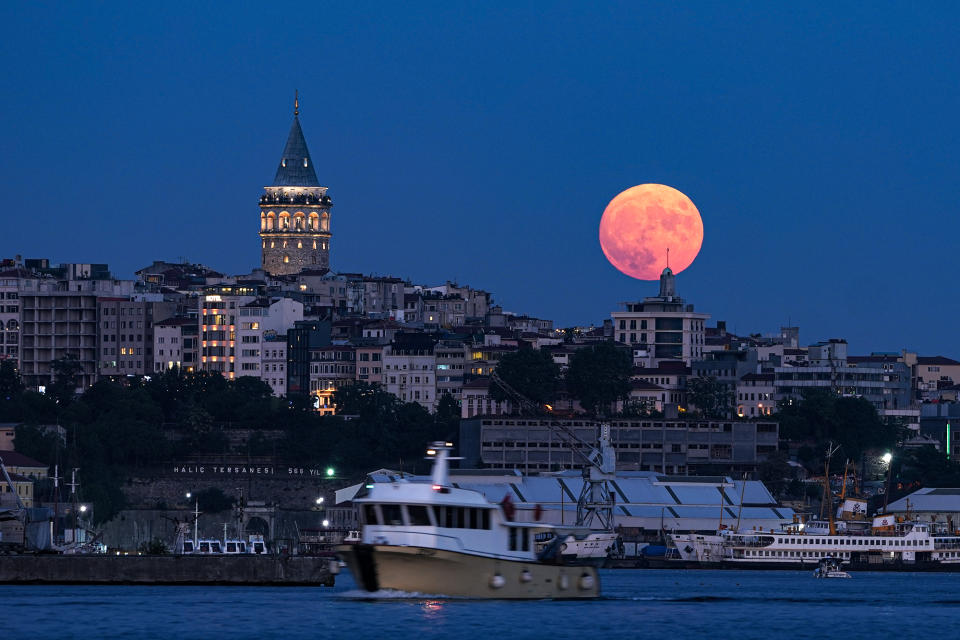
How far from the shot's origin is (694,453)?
655ft

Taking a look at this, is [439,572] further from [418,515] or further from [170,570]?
[170,570]

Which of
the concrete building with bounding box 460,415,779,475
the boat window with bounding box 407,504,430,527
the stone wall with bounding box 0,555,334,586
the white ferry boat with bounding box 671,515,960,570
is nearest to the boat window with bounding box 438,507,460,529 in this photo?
the boat window with bounding box 407,504,430,527

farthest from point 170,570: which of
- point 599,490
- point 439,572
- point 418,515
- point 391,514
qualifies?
point 599,490

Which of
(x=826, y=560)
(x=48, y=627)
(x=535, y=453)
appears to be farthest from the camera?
(x=535, y=453)

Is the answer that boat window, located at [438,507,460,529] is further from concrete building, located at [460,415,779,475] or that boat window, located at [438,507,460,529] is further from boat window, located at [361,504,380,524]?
concrete building, located at [460,415,779,475]

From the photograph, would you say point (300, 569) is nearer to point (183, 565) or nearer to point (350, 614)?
point (183, 565)

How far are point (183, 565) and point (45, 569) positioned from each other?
5178mm

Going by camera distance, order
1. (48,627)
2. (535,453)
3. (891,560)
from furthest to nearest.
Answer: (535,453) → (891,560) → (48,627)

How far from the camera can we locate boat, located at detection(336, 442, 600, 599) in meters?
84.8

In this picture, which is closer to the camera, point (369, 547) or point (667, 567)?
point (369, 547)

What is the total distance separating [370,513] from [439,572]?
289 centimetres

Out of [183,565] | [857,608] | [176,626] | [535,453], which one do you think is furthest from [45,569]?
[535,453]

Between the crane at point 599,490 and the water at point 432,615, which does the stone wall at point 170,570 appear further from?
the crane at point 599,490

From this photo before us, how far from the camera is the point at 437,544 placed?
278 ft
